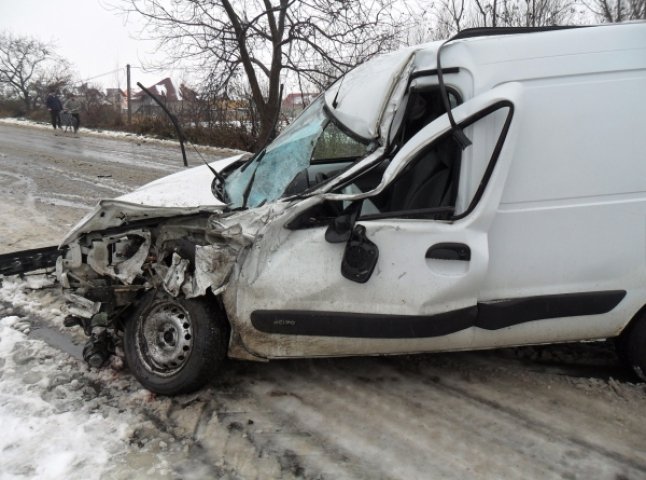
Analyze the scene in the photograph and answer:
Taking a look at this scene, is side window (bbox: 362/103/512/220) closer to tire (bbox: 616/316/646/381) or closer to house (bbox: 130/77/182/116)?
tire (bbox: 616/316/646/381)

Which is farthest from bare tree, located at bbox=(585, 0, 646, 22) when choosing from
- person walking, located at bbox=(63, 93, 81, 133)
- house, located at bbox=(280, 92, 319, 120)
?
person walking, located at bbox=(63, 93, 81, 133)

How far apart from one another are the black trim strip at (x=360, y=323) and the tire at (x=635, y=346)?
3.23 ft

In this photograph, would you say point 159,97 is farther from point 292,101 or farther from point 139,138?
point 139,138

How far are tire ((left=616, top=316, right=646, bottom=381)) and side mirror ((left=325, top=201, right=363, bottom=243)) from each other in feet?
5.66

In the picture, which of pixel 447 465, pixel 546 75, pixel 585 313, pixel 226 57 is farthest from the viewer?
pixel 226 57

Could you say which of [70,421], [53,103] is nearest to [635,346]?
[70,421]

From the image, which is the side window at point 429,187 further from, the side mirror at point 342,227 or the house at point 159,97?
the house at point 159,97

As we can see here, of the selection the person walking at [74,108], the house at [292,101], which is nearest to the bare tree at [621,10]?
the house at [292,101]

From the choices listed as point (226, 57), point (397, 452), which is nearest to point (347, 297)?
point (397, 452)

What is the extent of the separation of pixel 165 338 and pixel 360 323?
1175mm

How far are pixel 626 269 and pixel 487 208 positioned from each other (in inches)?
34.4

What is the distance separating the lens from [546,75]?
100 inches

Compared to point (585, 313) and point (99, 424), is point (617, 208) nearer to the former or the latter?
point (585, 313)

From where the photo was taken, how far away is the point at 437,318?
2.63 meters
